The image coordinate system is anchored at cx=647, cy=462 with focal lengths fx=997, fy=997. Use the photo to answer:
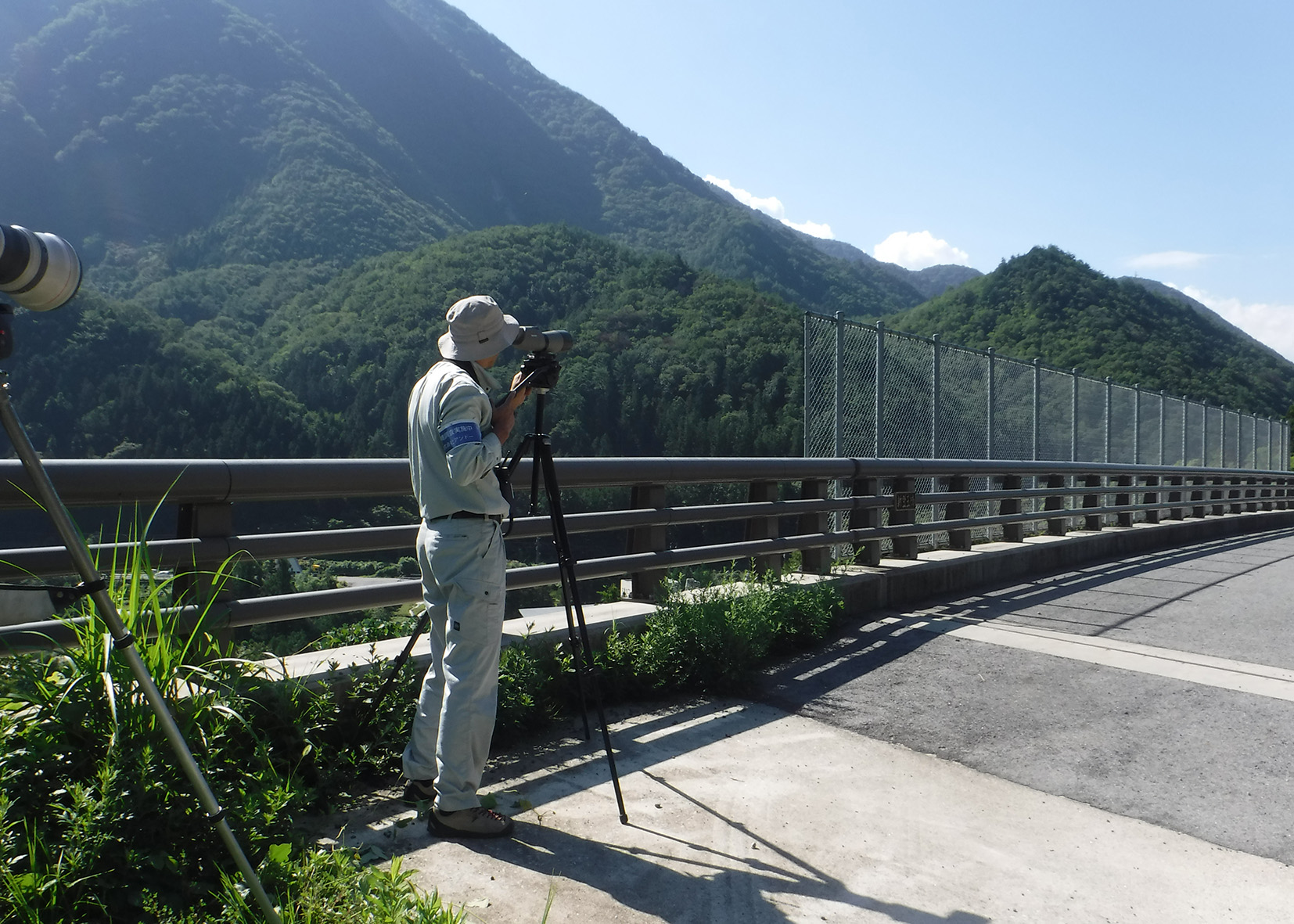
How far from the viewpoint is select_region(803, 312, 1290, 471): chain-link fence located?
9727 millimetres

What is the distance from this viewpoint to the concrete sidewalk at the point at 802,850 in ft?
10.0

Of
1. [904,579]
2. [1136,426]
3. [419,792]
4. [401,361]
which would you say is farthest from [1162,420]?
→ [401,361]

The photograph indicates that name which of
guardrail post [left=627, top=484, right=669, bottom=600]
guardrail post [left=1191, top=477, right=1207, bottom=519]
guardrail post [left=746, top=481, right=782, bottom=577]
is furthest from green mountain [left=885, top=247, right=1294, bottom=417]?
guardrail post [left=627, top=484, right=669, bottom=600]

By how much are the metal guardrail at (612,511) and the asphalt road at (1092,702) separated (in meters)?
0.92

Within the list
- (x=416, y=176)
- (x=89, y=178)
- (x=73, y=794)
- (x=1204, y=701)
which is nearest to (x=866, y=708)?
(x=1204, y=701)

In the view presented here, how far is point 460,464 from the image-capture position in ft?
10.9

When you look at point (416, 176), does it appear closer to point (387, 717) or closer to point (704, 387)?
point (704, 387)

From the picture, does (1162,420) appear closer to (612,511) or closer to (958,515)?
(958,515)

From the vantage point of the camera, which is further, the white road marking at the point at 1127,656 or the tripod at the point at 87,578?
the white road marking at the point at 1127,656

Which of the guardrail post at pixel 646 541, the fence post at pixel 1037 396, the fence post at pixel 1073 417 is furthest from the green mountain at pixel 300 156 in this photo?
the guardrail post at pixel 646 541

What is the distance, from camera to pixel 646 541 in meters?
6.23

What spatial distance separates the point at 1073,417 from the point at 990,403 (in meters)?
4.04

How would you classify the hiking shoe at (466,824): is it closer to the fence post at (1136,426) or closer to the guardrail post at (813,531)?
the guardrail post at (813,531)

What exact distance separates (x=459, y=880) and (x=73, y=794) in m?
1.13
